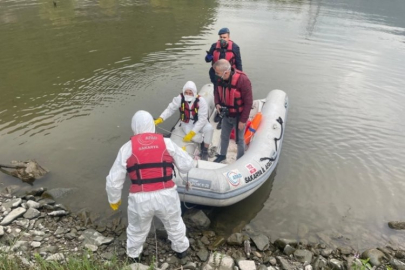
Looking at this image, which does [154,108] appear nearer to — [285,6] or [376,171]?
[376,171]

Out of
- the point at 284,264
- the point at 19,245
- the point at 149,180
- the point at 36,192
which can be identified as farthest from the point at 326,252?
the point at 36,192

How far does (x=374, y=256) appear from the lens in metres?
3.99

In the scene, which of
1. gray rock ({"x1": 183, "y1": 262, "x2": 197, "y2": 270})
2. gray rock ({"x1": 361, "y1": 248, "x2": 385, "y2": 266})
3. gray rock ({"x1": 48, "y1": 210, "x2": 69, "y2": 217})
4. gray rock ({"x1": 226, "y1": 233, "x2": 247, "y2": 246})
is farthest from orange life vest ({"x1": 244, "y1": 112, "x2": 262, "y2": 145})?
gray rock ({"x1": 48, "y1": 210, "x2": 69, "y2": 217})

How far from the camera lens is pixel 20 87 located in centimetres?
839

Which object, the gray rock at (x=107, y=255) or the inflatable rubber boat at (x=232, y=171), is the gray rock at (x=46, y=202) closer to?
the gray rock at (x=107, y=255)

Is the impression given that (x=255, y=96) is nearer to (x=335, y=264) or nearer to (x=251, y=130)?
(x=251, y=130)

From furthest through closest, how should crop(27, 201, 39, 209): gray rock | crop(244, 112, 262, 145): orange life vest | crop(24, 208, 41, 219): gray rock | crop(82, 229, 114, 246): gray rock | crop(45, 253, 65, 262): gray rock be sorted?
crop(244, 112, 262, 145): orange life vest → crop(27, 201, 39, 209): gray rock → crop(24, 208, 41, 219): gray rock → crop(82, 229, 114, 246): gray rock → crop(45, 253, 65, 262): gray rock

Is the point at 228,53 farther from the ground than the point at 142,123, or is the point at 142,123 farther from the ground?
the point at 228,53

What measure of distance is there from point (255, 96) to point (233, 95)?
426 centimetres

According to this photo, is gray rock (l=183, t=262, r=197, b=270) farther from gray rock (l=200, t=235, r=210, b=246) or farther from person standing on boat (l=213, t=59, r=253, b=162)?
person standing on boat (l=213, t=59, r=253, b=162)

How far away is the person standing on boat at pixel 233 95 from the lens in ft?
14.4

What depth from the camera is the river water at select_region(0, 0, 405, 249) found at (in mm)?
4984

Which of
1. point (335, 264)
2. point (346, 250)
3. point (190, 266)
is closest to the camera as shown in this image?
point (190, 266)

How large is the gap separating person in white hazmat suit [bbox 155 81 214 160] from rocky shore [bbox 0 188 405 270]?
1379mm
